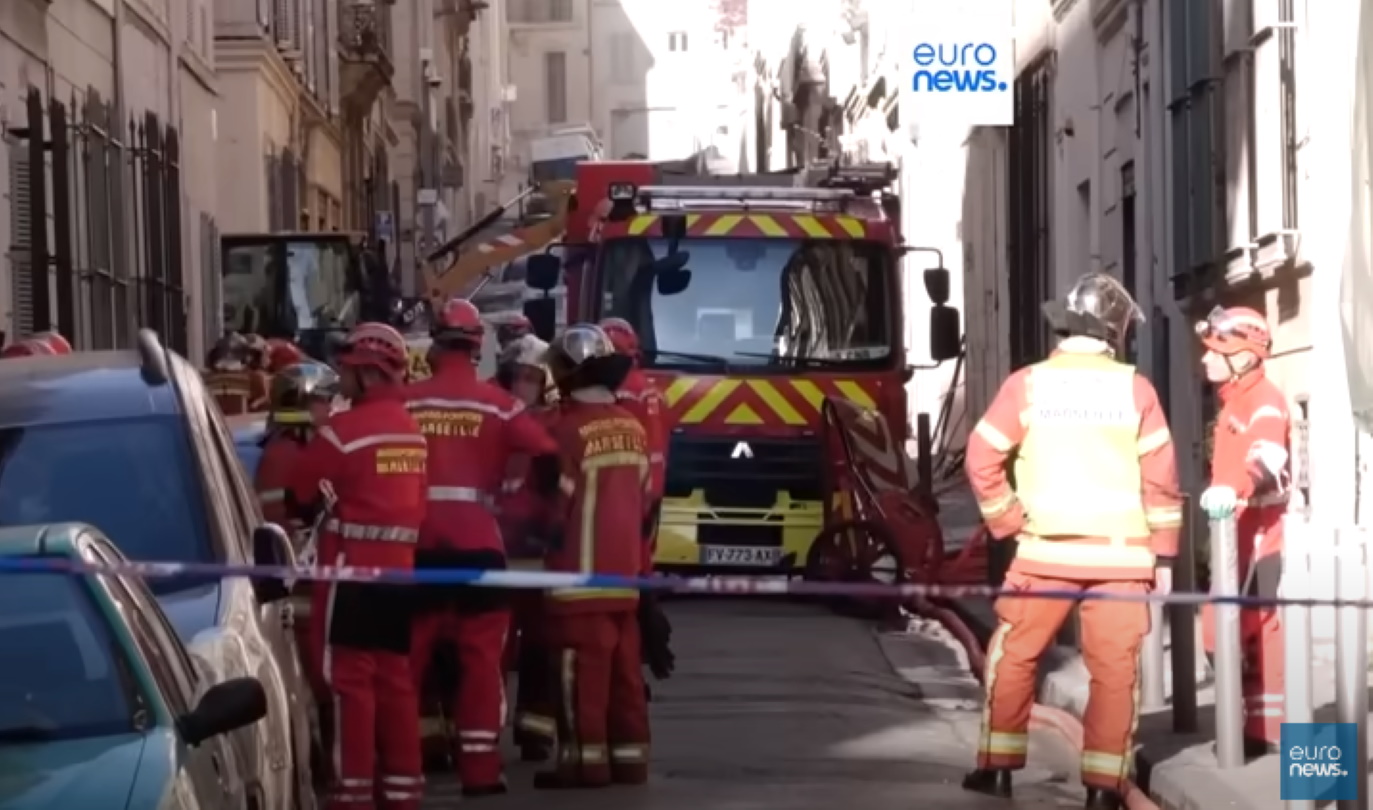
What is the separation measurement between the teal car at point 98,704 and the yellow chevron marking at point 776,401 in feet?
43.1

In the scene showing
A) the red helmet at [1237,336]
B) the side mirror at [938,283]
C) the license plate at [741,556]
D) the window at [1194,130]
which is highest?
the window at [1194,130]

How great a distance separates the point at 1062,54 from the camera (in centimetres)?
2816

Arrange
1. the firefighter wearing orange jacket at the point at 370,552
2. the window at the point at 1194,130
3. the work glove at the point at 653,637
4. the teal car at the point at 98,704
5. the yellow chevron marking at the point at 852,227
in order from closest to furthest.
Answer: the teal car at the point at 98,704, the firefighter wearing orange jacket at the point at 370,552, the work glove at the point at 653,637, the window at the point at 1194,130, the yellow chevron marking at the point at 852,227

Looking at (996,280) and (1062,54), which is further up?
(1062,54)

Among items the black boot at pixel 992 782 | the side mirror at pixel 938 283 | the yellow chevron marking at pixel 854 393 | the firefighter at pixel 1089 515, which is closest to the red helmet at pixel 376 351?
the firefighter at pixel 1089 515

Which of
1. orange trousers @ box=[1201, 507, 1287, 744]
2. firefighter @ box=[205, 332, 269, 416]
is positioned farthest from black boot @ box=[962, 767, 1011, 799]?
firefighter @ box=[205, 332, 269, 416]

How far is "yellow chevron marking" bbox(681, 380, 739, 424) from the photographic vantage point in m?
19.6

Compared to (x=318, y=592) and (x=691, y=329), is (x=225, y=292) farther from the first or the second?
(x=318, y=592)

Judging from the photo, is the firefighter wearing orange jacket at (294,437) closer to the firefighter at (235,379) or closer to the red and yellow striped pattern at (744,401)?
the firefighter at (235,379)

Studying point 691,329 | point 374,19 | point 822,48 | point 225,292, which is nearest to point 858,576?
point 691,329

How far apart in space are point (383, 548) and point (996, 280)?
23.9 metres

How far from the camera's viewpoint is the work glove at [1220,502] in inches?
418

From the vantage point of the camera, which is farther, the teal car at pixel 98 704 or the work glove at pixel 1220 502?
the work glove at pixel 1220 502

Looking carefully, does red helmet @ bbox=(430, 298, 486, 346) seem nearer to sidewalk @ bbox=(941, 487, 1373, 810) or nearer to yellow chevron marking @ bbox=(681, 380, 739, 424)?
sidewalk @ bbox=(941, 487, 1373, 810)
